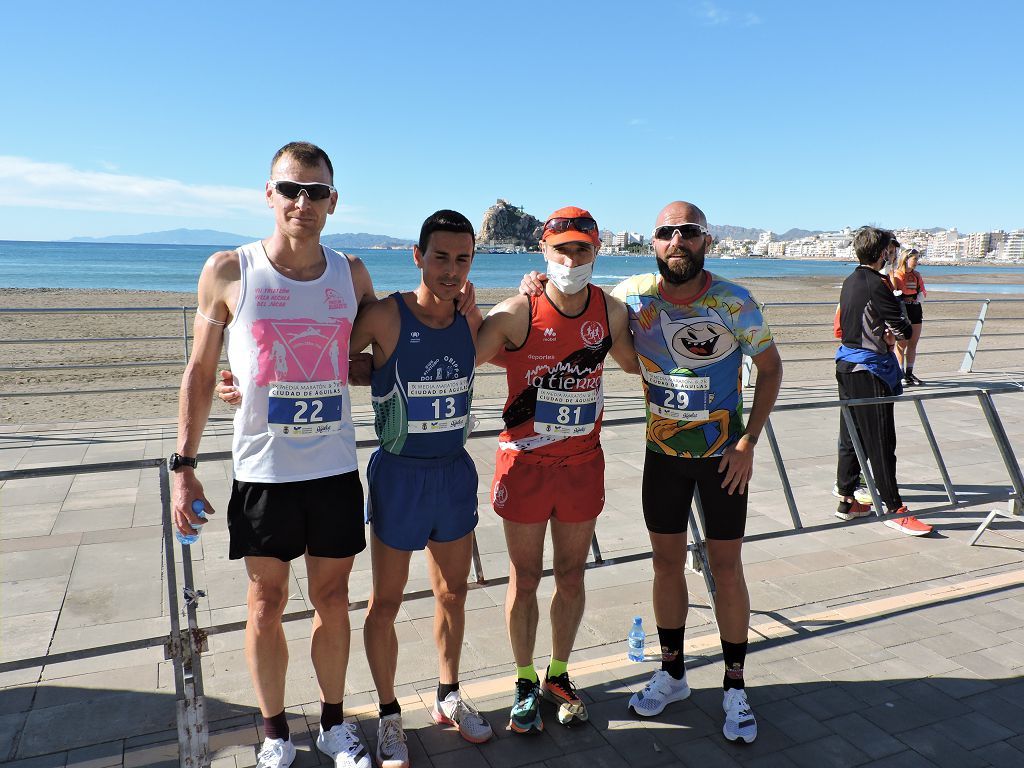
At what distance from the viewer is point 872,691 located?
3.49 m

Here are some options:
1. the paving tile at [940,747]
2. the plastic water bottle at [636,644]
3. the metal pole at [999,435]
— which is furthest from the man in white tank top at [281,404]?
the metal pole at [999,435]

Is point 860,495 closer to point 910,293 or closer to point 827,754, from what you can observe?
point 827,754

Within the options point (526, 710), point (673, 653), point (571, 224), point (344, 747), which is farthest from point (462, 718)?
point (571, 224)

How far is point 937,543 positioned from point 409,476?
4.64 metres

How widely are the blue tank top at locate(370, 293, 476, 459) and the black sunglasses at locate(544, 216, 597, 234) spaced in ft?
1.94

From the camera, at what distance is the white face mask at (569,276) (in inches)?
121

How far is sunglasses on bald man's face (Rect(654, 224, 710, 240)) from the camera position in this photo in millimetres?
3189

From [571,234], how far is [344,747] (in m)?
2.33

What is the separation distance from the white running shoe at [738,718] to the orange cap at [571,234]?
7.02 ft

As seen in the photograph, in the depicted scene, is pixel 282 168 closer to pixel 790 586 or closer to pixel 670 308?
pixel 670 308

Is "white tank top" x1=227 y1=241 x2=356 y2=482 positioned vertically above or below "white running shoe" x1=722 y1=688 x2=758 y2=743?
above

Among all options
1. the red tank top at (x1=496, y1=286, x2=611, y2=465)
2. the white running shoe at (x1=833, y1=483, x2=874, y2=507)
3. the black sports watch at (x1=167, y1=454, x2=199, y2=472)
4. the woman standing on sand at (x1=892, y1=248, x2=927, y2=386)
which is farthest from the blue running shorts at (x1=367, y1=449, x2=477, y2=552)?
the woman standing on sand at (x1=892, y1=248, x2=927, y2=386)

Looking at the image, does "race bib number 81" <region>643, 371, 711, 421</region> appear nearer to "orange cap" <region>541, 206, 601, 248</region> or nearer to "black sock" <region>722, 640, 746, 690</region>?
"orange cap" <region>541, 206, 601, 248</region>

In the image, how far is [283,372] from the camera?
266cm
